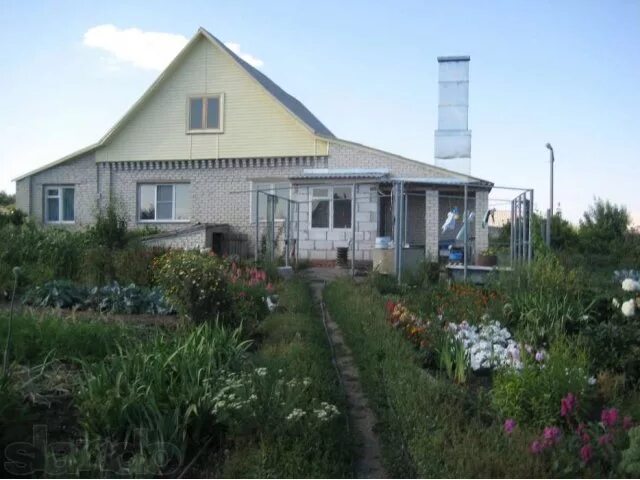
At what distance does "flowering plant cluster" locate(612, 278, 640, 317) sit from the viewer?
21.5 ft

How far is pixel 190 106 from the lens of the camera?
22.9 m

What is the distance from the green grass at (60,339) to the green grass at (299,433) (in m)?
1.44

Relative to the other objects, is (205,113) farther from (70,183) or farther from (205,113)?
(70,183)

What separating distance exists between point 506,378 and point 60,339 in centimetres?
398

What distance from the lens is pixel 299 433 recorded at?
427cm

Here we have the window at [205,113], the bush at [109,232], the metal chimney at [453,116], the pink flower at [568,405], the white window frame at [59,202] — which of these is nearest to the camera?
the pink flower at [568,405]

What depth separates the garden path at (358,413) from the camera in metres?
4.43

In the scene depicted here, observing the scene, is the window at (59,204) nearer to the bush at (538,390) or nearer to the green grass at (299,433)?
the green grass at (299,433)

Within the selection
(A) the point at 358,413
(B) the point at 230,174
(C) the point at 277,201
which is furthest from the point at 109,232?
(A) the point at 358,413

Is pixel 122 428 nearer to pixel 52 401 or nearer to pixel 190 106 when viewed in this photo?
pixel 52 401

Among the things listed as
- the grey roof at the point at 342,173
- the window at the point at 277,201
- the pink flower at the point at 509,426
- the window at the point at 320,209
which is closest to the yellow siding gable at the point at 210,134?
the grey roof at the point at 342,173

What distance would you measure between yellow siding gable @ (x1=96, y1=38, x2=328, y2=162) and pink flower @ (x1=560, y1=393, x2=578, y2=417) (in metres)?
17.1

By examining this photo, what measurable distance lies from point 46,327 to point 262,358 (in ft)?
6.96

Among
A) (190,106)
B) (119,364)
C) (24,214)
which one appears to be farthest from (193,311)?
(24,214)
